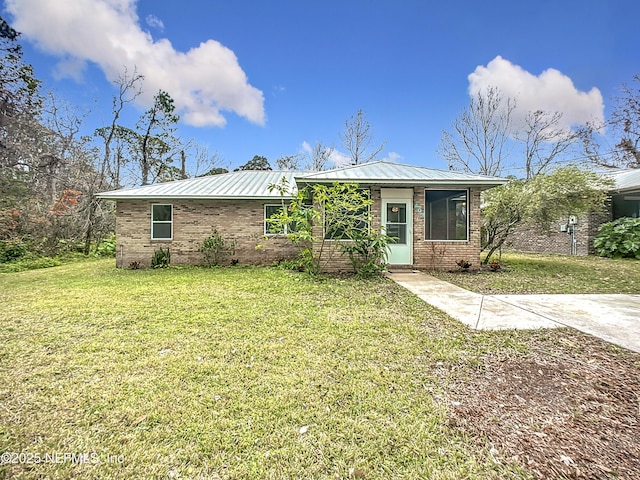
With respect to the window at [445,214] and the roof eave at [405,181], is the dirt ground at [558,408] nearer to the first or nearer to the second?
the roof eave at [405,181]

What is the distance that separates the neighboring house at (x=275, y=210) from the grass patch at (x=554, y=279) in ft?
4.07

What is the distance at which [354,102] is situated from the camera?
70.8 feet

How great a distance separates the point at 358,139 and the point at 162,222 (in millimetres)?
17864

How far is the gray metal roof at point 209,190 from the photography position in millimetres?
10641

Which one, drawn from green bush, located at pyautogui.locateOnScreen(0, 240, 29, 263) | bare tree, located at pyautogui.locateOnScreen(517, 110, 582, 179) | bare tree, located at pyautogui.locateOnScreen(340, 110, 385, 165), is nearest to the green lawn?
green bush, located at pyautogui.locateOnScreen(0, 240, 29, 263)

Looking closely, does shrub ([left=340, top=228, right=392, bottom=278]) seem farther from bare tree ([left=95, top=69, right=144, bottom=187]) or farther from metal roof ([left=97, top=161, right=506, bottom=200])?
bare tree ([left=95, top=69, right=144, bottom=187])

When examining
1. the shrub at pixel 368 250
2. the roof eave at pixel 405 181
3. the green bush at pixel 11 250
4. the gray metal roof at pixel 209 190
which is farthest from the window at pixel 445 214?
the green bush at pixel 11 250

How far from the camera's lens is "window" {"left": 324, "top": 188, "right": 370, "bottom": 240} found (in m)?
8.32

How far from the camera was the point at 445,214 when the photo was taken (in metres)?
9.80

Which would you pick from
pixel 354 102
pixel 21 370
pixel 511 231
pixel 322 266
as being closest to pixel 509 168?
pixel 354 102

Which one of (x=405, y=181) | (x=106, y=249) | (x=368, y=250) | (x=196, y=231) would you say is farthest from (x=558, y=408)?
(x=106, y=249)

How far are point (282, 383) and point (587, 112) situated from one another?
30.0 meters

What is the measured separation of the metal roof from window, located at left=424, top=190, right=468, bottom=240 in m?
0.53

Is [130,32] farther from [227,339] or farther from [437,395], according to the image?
[437,395]
